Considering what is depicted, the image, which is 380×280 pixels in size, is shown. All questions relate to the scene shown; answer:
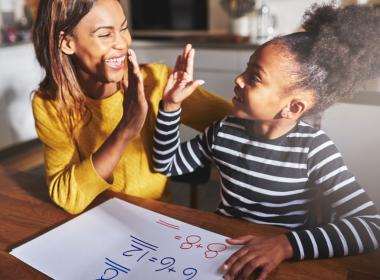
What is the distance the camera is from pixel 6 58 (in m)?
2.46

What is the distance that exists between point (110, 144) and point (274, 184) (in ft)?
0.96

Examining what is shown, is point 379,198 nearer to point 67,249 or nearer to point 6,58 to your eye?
point 67,249

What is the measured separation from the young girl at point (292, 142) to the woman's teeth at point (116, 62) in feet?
0.30

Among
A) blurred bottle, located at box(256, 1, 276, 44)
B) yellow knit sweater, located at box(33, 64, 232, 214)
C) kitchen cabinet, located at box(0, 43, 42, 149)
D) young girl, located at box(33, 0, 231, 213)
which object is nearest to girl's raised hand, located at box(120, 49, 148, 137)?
young girl, located at box(33, 0, 231, 213)

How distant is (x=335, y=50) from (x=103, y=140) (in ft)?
1.53

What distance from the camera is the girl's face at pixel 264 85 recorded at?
1.80ft

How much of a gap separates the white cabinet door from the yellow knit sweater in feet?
0.79

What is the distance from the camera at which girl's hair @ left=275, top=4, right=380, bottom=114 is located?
1.60ft

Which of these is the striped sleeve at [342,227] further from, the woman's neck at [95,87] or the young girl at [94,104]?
the woman's neck at [95,87]

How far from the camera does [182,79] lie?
2.14ft

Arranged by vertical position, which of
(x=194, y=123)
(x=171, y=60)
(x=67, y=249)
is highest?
(x=171, y=60)

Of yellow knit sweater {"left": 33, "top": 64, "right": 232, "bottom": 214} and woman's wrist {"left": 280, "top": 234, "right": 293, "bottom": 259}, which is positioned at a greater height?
yellow knit sweater {"left": 33, "top": 64, "right": 232, "bottom": 214}

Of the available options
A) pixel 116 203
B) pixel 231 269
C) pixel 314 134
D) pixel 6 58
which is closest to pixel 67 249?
pixel 116 203

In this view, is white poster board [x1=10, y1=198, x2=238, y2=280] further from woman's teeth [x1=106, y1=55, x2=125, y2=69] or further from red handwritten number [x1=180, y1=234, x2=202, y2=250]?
woman's teeth [x1=106, y1=55, x2=125, y2=69]
